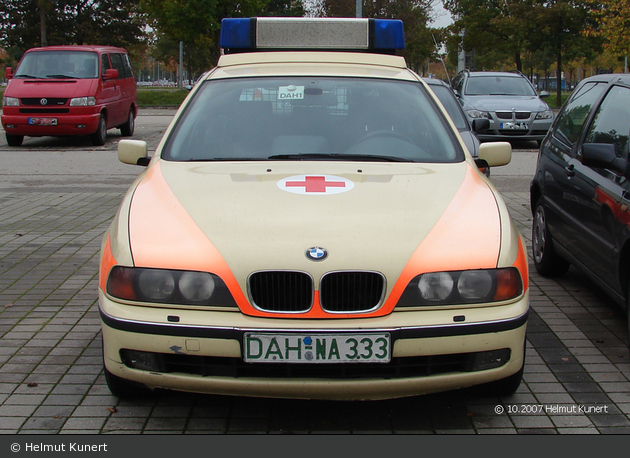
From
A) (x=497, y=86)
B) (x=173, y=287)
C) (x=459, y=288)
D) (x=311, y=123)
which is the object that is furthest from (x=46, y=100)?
(x=459, y=288)

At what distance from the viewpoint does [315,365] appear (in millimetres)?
2840

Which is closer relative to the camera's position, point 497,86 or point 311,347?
Result: point 311,347

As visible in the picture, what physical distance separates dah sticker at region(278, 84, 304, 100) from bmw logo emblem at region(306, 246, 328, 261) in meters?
1.54

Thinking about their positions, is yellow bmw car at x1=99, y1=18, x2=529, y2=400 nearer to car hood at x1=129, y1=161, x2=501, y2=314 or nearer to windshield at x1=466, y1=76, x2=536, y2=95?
car hood at x1=129, y1=161, x2=501, y2=314

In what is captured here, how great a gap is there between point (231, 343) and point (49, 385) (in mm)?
1336

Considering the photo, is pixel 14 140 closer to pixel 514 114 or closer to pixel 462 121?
pixel 514 114

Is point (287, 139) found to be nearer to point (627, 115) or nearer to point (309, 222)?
point (309, 222)

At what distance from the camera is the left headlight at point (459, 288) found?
289 cm

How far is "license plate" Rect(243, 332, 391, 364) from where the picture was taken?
281 centimetres

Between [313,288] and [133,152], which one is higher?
[133,152]

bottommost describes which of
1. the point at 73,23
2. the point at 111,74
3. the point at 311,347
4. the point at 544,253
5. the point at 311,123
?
the point at 544,253

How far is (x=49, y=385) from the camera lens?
3.64 metres

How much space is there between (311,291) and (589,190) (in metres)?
2.57

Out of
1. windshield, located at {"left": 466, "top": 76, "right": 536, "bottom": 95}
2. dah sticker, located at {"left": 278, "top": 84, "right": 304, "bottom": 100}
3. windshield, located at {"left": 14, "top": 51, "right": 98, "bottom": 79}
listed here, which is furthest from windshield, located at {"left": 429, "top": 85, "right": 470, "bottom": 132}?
windshield, located at {"left": 14, "top": 51, "right": 98, "bottom": 79}
